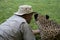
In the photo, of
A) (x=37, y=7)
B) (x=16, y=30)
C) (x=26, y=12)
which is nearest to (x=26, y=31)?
(x=16, y=30)

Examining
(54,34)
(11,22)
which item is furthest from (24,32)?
(54,34)

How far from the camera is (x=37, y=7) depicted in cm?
861

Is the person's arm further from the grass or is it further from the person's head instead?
the grass

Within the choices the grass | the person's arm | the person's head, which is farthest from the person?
the grass

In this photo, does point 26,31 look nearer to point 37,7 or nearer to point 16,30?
point 16,30

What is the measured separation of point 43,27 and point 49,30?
1.06 feet

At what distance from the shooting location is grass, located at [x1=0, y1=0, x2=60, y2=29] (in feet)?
25.1

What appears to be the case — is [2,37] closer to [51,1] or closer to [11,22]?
[11,22]

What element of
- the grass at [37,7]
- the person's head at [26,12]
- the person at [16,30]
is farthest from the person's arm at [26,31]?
the grass at [37,7]

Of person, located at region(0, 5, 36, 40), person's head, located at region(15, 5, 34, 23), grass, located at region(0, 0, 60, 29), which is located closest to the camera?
person, located at region(0, 5, 36, 40)

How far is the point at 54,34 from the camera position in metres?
4.31

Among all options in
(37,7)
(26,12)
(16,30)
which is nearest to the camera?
(16,30)

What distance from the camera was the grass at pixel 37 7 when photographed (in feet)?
25.1

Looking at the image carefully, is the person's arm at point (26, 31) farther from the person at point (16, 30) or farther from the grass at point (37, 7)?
the grass at point (37, 7)
